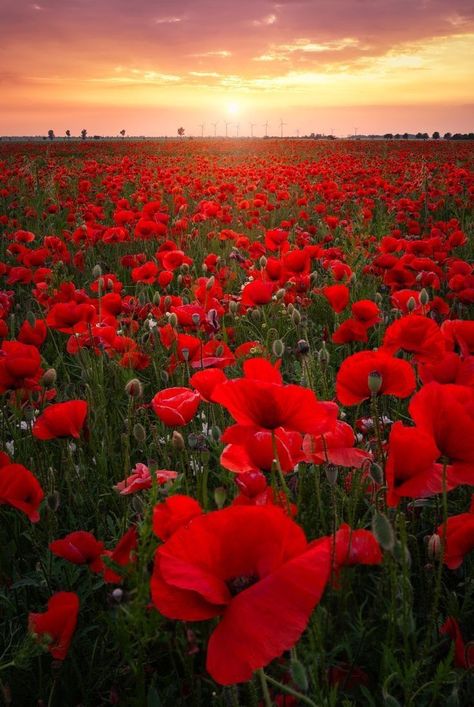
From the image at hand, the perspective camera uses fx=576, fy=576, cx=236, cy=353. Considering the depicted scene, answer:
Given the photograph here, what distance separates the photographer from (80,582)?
76.2 inches

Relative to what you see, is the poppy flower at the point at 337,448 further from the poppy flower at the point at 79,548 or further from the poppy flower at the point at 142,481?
the poppy flower at the point at 79,548

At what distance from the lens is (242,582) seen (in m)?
0.89

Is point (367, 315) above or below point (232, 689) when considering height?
above

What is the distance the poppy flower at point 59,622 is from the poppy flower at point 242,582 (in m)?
0.51

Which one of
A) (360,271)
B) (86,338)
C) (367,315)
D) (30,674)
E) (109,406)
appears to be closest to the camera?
(30,674)

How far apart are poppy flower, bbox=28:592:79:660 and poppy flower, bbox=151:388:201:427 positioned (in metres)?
0.52

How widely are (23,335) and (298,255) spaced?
154cm

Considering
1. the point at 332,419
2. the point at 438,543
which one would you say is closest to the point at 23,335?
the point at 332,419

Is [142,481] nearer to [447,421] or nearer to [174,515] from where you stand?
[174,515]

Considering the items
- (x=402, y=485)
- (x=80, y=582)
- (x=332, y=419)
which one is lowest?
(x=80, y=582)

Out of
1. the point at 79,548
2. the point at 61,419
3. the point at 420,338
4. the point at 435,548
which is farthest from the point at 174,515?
the point at 420,338

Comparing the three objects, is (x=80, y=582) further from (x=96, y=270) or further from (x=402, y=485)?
(x=96, y=270)

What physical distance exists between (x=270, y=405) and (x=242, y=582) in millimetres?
334

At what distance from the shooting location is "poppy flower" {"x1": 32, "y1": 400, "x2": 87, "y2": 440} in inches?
67.0
